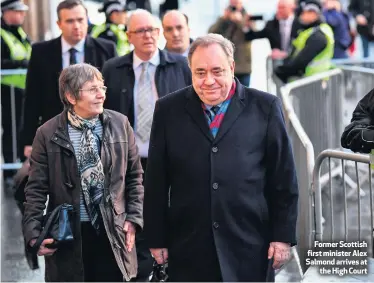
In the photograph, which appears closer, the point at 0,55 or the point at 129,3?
the point at 0,55

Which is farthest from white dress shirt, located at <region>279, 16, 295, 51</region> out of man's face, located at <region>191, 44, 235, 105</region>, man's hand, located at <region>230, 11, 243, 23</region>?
man's face, located at <region>191, 44, 235, 105</region>

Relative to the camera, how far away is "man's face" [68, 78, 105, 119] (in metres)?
7.49

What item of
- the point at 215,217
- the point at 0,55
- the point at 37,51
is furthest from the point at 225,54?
the point at 0,55

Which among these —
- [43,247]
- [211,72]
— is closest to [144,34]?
[43,247]

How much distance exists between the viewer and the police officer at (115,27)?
15.4m

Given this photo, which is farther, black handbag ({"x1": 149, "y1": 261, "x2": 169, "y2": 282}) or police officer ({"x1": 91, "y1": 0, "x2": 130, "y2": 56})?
police officer ({"x1": 91, "y1": 0, "x2": 130, "y2": 56})

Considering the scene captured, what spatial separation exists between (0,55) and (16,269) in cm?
498

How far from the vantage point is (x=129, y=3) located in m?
21.1

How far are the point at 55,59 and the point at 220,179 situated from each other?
386cm

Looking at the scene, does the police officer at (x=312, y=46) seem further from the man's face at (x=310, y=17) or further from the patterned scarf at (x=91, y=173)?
the patterned scarf at (x=91, y=173)

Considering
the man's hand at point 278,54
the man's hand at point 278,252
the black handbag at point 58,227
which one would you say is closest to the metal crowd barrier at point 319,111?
the black handbag at point 58,227

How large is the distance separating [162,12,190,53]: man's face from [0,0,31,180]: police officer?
4.01m

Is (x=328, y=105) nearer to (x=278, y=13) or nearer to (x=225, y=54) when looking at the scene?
(x=278, y=13)

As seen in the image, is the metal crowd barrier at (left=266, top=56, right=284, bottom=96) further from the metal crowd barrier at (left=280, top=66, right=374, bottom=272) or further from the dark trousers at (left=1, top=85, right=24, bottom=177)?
the dark trousers at (left=1, top=85, right=24, bottom=177)
